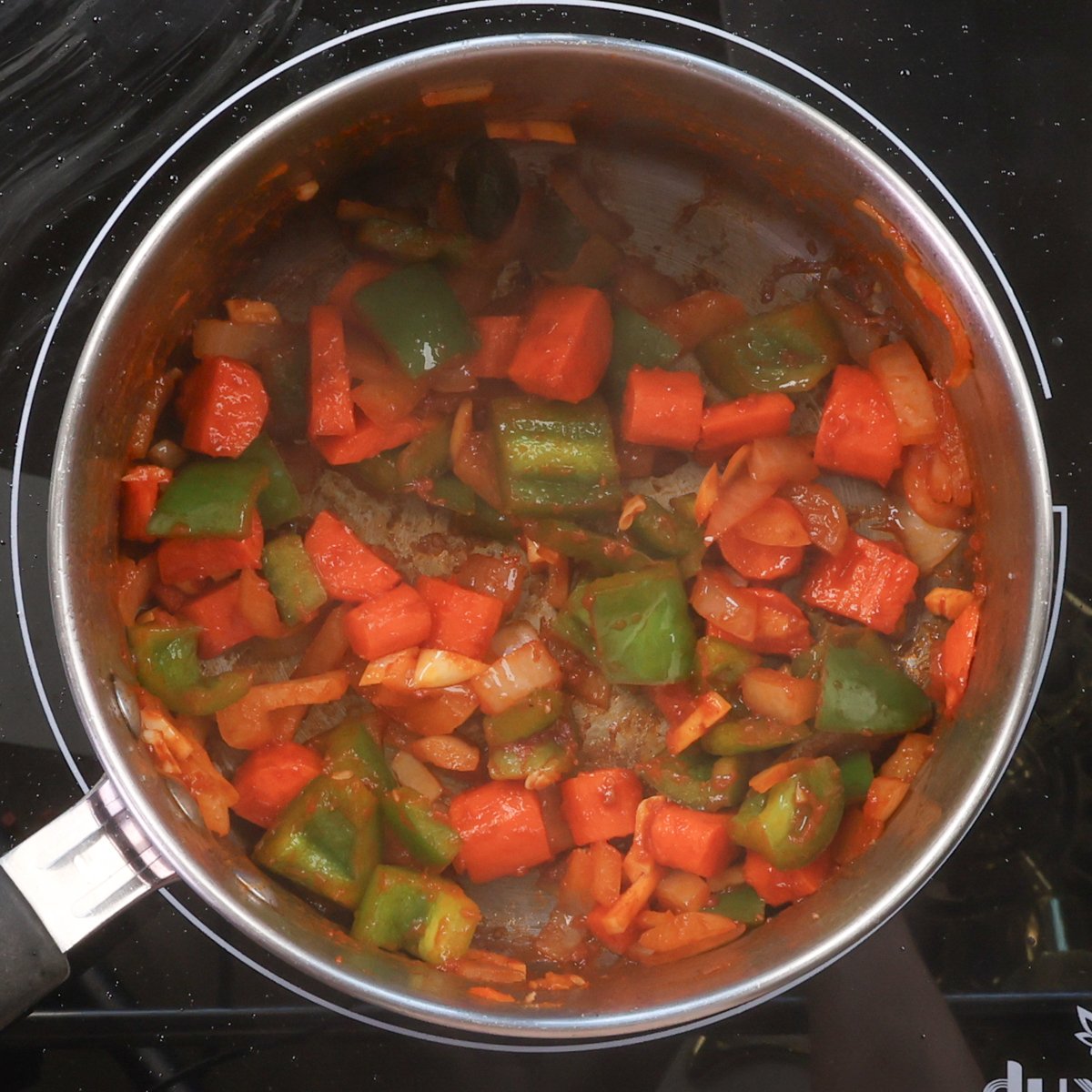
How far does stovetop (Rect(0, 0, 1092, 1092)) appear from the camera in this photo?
161 cm

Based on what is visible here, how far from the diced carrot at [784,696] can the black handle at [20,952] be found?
121cm

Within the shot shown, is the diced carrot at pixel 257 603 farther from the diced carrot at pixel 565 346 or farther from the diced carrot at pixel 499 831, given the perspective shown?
the diced carrot at pixel 565 346

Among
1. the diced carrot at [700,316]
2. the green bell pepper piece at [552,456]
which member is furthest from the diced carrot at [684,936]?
the diced carrot at [700,316]

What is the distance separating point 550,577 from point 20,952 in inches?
42.3

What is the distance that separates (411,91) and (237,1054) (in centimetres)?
164

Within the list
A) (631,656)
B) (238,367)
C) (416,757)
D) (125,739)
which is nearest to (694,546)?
(631,656)

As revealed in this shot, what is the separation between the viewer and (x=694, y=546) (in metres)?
1.88

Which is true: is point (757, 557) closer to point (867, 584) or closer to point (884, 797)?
point (867, 584)

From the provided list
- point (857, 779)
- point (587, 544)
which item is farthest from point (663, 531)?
point (857, 779)

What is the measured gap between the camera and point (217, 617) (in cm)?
175

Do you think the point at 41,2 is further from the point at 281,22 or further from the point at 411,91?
the point at 411,91

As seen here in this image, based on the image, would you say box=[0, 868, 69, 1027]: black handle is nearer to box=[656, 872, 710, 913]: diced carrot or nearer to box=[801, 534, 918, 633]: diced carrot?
box=[656, 872, 710, 913]: diced carrot

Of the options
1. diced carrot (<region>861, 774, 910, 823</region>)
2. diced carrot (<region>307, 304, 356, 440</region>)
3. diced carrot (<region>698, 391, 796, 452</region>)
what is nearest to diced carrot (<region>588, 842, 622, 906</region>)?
diced carrot (<region>861, 774, 910, 823</region>)

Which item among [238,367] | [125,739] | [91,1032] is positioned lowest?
[91,1032]
